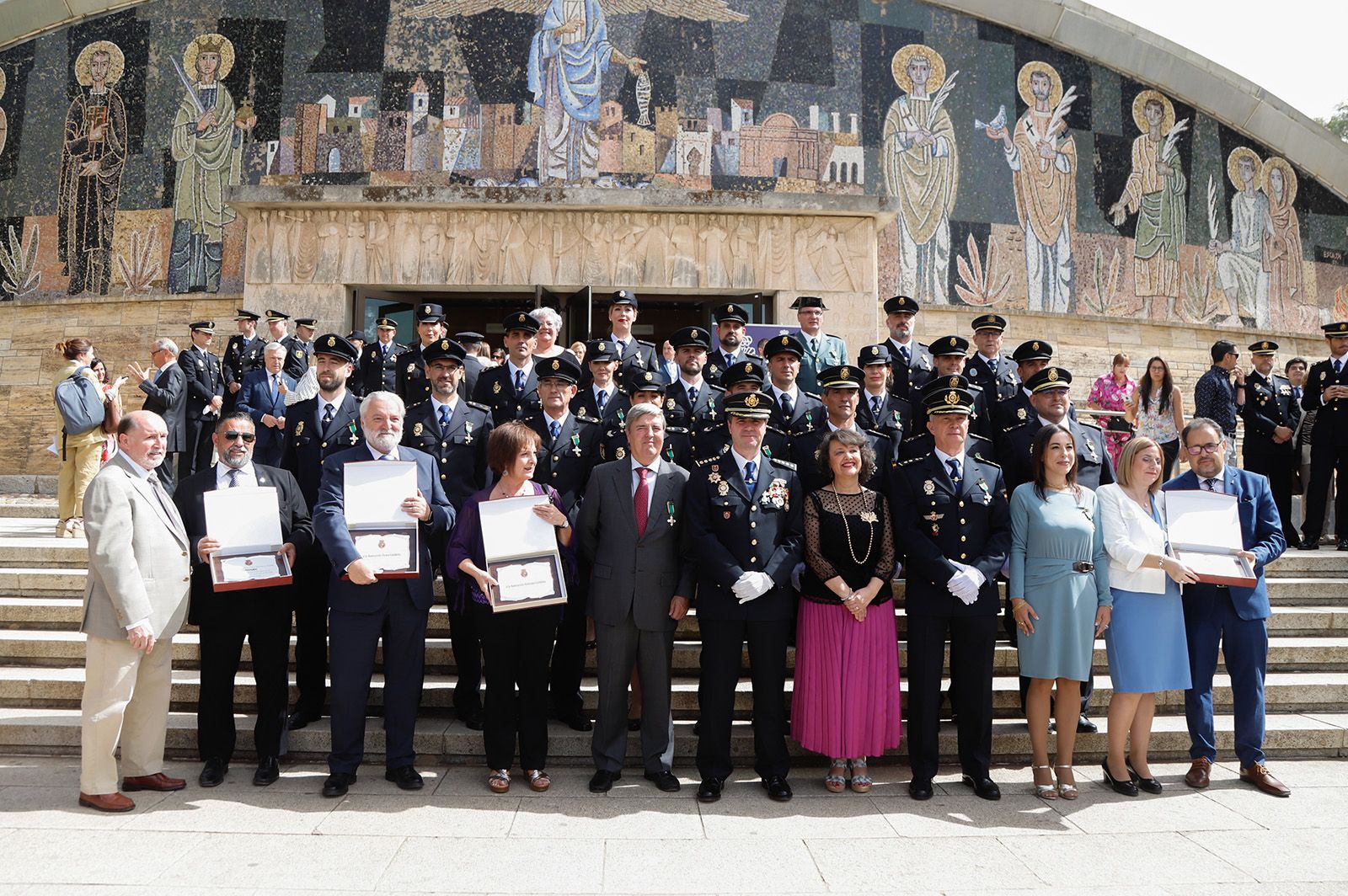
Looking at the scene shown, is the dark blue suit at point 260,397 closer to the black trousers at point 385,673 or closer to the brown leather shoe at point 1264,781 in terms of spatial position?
the black trousers at point 385,673

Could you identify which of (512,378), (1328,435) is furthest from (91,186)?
(1328,435)

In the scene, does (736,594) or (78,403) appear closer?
(736,594)

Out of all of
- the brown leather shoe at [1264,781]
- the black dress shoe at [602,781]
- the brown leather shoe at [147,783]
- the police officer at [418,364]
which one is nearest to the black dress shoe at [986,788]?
the brown leather shoe at [1264,781]

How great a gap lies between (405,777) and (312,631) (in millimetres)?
1298

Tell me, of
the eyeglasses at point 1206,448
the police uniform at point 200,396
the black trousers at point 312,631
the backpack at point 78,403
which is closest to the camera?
the eyeglasses at point 1206,448

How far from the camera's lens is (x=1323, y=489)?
8867mm

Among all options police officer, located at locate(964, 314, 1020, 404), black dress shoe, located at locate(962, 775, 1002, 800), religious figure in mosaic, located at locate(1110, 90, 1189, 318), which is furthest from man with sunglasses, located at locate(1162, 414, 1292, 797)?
religious figure in mosaic, located at locate(1110, 90, 1189, 318)

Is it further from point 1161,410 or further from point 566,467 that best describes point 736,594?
point 1161,410

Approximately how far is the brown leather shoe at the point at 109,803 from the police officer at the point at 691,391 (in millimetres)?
3919

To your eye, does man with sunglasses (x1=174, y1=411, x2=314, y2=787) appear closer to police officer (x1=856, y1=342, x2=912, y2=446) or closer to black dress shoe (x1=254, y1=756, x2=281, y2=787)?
black dress shoe (x1=254, y1=756, x2=281, y2=787)

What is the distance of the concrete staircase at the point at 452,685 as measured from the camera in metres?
5.36

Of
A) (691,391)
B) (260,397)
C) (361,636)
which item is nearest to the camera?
(361,636)

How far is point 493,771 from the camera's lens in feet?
15.9

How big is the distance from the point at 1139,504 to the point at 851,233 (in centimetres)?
888
